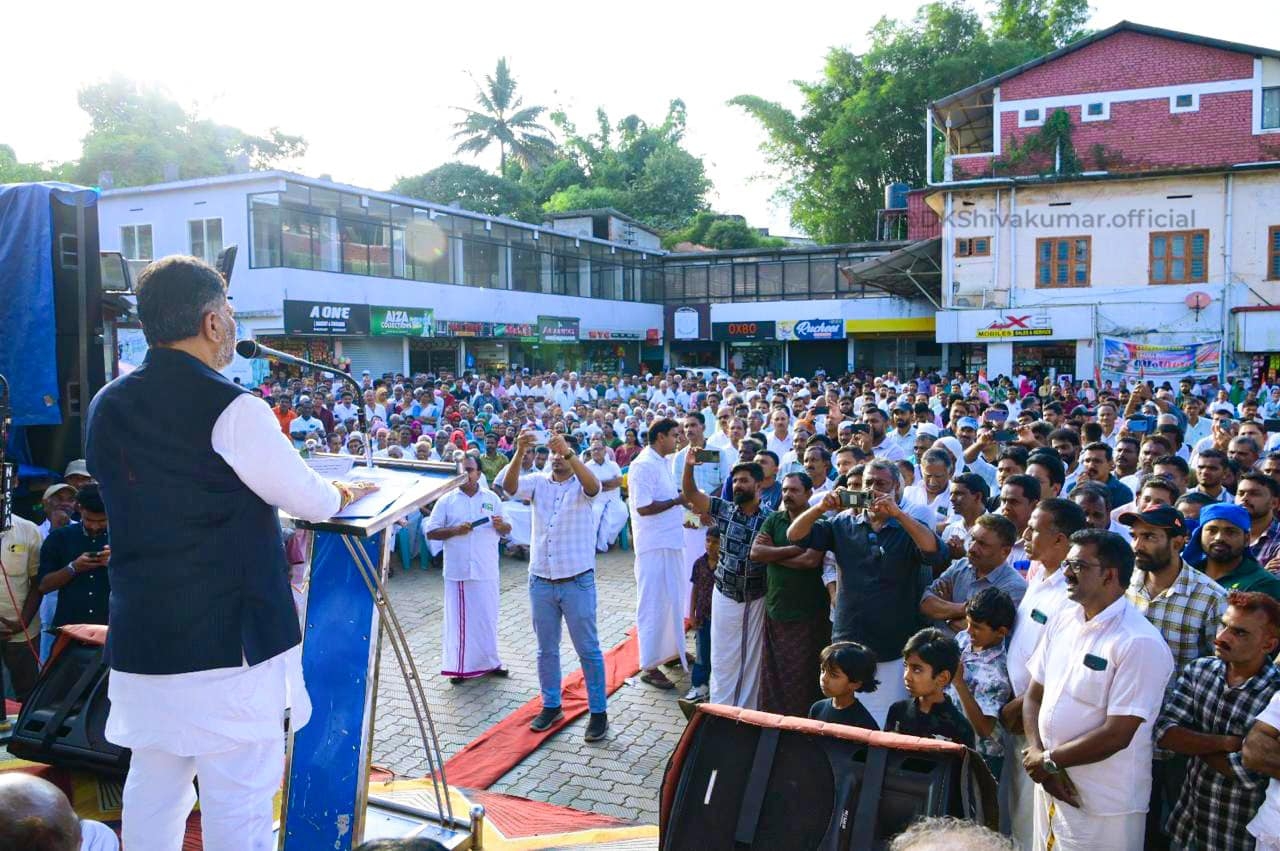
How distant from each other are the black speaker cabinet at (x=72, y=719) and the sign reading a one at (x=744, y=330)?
31.8 m

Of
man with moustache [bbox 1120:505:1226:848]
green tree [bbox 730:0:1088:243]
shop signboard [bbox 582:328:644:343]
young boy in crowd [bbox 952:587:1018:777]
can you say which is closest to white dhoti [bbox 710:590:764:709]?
young boy in crowd [bbox 952:587:1018:777]

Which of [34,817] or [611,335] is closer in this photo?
[34,817]

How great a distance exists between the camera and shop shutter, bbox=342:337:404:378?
25812 millimetres

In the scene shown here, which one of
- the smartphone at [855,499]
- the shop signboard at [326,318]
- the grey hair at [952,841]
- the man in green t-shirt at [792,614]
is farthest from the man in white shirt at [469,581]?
the shop signboard at [326,318]

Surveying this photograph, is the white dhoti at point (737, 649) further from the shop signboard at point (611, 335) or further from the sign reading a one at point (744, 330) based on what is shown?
the sign reading a one at point (744, 330)

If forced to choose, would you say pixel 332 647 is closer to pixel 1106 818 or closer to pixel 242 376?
pixel 1106 818

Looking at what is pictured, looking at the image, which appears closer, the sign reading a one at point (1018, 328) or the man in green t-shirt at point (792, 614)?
the man in green t-shirt at point (792, 614)

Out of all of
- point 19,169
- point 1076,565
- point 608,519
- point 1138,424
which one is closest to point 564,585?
point 1076,565

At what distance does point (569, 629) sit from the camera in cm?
605

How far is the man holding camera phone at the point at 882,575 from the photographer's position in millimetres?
4852

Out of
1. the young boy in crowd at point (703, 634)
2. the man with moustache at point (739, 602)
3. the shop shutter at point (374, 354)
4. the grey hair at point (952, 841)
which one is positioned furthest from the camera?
the shop shutter at point (374, 354)

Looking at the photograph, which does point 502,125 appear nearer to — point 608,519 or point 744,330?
point 744,330

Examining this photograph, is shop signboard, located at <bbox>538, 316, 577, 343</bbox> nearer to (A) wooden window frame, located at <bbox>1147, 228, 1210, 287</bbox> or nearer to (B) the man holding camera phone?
(A) wooden window frame, located at <bbox>1147, 228, 1210, 287</bbox>

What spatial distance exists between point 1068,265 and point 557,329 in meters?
16.4
